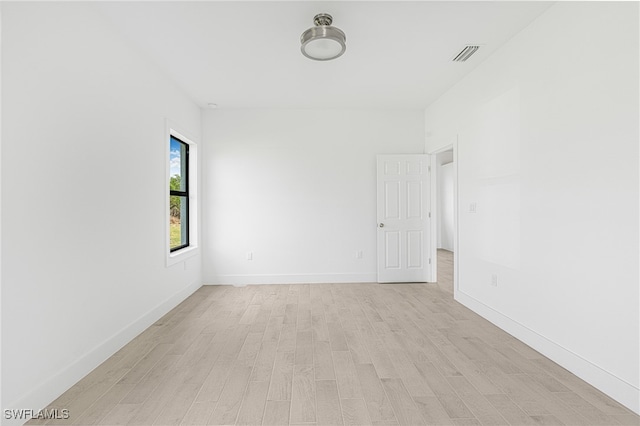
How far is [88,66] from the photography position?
2.34 metres

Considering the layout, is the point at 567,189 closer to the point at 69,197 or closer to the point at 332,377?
the point at 332,377

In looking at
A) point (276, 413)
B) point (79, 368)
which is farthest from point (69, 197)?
point (276, 413)

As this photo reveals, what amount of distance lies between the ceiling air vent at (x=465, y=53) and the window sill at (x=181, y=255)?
3.83m

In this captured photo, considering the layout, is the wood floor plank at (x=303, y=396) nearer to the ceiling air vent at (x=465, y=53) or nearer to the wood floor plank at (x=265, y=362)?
the wood floor plank at (x=265, y=362)

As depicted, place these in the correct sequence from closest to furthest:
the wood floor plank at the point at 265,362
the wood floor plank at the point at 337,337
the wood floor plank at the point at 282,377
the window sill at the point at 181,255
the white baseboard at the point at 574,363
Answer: the white baseboard at the point at 574,363, the wood floor plank at the point at 282,377, the wood floor plank at the point at 265,362, the wood floor plank at the point at 337,337, the window sill at the point at 181,255

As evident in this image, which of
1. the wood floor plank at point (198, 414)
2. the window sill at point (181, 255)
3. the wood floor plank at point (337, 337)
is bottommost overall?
the wood floor plank at point (198, 414)

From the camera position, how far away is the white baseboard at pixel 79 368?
179 cm

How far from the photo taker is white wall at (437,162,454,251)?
8859mm

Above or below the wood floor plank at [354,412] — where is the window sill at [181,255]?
above

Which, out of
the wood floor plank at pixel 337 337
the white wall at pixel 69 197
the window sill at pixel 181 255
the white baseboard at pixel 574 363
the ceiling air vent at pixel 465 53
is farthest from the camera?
A: the window sill at pixel 181 255

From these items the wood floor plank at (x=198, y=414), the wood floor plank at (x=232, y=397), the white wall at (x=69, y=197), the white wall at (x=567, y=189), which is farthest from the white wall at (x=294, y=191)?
the wood floor plank at (x=198, y=414)

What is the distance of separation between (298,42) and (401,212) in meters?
2.99

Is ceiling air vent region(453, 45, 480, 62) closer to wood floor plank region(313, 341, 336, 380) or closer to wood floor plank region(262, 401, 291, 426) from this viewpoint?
wood floor plank region(313, 341, 336, 380)

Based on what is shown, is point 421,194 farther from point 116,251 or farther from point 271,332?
point 116,251
